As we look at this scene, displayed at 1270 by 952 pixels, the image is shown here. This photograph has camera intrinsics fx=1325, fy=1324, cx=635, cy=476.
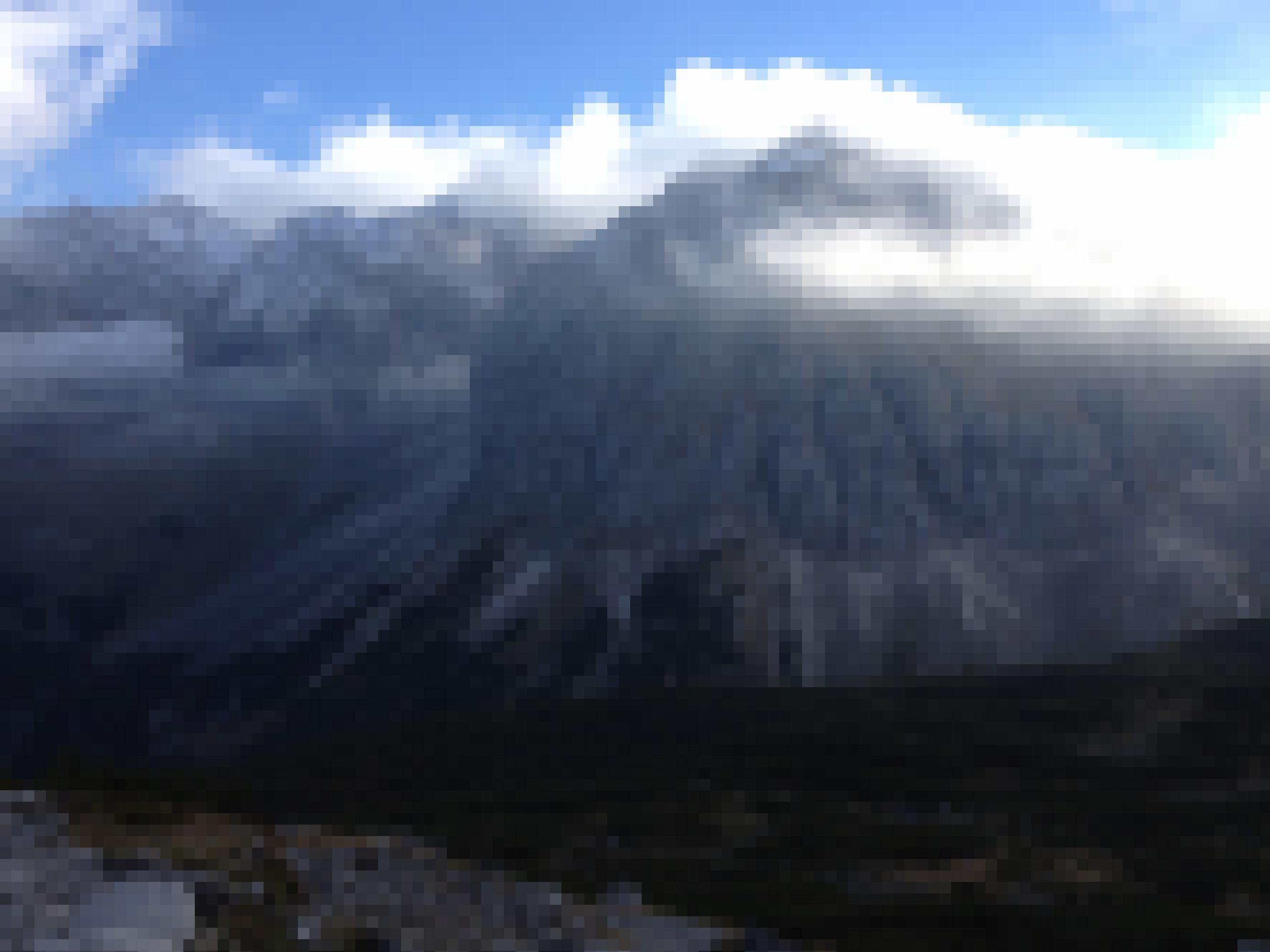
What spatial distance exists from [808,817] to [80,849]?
236ft

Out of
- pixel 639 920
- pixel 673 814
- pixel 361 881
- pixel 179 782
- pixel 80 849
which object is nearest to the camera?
pixel 80 849

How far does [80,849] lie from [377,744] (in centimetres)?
12857

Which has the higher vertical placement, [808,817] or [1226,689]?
[1226,689]

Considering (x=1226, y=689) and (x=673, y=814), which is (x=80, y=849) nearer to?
(x=673, y=814)

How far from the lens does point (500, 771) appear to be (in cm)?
12962

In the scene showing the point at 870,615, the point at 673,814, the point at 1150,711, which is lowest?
the point at 673,814

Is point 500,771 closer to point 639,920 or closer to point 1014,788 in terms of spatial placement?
point 1014,788

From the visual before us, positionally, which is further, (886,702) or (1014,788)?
(886,702)

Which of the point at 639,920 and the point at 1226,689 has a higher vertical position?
the point at 1226,689

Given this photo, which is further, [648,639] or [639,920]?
[648,639]

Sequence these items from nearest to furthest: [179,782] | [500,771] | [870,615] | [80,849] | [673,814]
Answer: [80,849], [179,782], [673,814], [500,771], [870,615]

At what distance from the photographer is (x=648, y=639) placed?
19438 centimetres

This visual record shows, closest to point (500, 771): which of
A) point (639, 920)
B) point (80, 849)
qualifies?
point (639, 920)

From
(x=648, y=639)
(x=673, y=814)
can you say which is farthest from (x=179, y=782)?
(x=648, y=639)
